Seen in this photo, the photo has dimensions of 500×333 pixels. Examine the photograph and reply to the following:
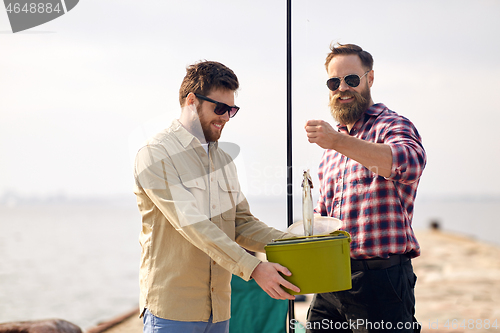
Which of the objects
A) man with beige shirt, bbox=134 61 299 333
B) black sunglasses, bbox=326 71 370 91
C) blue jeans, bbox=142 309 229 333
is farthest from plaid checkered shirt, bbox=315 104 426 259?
blue jeans, bbox=142 309 229 333

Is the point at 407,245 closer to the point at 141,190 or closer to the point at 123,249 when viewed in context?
the point at 141,190

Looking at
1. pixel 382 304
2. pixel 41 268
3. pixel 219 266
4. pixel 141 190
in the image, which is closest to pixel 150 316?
pixel 219 266

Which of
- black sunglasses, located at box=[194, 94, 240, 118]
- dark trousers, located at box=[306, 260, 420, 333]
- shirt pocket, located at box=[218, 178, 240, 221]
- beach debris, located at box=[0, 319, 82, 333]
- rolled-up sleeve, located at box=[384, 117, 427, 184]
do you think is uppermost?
black sunglasses, located at box=[194, 94, 240, 118]

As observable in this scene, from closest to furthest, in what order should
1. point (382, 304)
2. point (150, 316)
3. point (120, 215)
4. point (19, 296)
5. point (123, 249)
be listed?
point (150, 316)
point (382, 304)
point (19, 296)
point (123, 249)
point (120, 215)

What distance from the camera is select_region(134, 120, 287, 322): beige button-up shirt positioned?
175 cm

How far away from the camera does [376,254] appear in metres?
2.10

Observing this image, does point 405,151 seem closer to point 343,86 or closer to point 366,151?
point 366,151

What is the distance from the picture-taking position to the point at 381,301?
2.09 m

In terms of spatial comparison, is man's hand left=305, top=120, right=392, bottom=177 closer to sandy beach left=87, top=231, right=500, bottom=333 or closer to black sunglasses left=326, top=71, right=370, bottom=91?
black sunglasses left=326, top=71, right=370, bottom=91

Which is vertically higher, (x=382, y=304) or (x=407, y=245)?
(x=407, y=245)

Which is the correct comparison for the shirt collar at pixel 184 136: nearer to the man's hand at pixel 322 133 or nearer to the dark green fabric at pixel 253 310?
the man's hand at pixel 322 133

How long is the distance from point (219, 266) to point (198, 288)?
5.5 inches

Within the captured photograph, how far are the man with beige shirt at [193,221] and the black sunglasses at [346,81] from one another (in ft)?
2.13

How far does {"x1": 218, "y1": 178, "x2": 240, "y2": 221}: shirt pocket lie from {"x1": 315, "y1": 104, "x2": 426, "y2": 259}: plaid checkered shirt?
590mm
